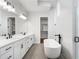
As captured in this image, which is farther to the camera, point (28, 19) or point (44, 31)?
point (44, 31)

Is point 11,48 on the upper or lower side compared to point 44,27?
lower

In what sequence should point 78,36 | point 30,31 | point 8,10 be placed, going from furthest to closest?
point 30,31, point 8,10, point 78,36

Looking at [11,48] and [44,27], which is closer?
[11,48]

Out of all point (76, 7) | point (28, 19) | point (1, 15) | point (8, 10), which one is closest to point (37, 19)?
point (28, 19)

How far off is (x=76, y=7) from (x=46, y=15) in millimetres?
5283

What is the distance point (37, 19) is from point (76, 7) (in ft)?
17.6

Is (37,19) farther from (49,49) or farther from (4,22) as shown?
(49,49)

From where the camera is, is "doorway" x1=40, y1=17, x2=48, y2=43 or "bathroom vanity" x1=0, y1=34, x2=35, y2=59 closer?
"bathroom vanity" x1=0, y1=34, x2=35, y2=59

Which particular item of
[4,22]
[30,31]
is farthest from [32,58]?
[30,31]

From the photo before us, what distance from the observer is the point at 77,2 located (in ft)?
5.90

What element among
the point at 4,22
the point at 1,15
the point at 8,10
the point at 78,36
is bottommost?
the point at 78,36

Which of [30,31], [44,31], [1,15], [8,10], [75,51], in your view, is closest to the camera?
[75,51]

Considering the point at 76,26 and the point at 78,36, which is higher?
the point at 76,26

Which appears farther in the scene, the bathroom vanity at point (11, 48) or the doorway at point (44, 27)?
the doorway at point (44, 27)
